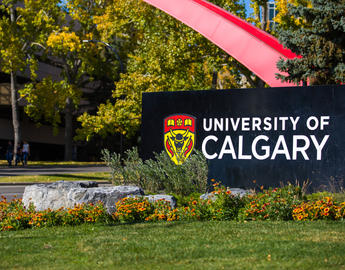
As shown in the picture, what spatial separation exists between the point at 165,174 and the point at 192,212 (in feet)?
13.0

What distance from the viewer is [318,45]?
69.3ft

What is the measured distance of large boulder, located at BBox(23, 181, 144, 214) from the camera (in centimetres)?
1115

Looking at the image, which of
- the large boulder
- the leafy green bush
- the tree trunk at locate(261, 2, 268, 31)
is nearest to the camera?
the large boulder

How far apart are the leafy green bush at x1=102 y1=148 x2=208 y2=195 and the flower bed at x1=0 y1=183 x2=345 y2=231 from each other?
261 centimetres

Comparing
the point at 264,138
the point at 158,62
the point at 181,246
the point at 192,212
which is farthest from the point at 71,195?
the point at 158,62

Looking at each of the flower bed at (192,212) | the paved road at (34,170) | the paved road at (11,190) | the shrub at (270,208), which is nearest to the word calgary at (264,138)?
the flower bed at (192,212)

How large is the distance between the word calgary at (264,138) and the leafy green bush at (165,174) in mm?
653

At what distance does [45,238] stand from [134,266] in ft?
8.23

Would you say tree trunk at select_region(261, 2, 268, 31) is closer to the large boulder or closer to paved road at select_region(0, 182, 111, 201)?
paved road at select_region(0, 182, 111, 201)

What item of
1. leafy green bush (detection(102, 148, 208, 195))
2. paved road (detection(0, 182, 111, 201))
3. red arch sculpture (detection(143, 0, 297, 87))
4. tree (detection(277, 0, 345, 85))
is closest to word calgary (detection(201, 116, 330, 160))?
leafy green bush (detection(102, 148, 208, 195))

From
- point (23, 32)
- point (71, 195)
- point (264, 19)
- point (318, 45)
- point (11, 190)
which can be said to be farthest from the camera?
point (23, 32)

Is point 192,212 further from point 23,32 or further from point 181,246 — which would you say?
point 23,32

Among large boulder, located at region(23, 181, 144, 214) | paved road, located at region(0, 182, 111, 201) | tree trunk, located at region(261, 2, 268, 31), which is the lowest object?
paved road, located at region(0, 182, 111, 201)

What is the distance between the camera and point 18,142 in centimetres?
4078
